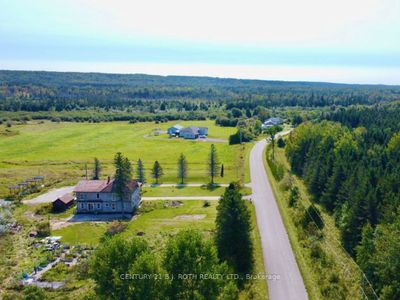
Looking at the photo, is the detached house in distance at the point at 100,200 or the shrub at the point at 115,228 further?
the detached house in distance at the point at 100,200

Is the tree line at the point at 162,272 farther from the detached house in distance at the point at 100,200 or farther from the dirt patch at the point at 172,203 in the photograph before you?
the dirt patch at the point at 172,203

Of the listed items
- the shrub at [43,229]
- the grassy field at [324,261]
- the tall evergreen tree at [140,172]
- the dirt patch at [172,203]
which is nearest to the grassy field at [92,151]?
the tall evergreen tree at [140,172]

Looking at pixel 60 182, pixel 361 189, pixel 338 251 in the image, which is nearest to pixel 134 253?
pixel 338 251

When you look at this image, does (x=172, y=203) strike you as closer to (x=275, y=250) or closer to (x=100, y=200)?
(x=100, y=200)

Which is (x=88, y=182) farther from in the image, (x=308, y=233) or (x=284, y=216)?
(x=308, y=233)

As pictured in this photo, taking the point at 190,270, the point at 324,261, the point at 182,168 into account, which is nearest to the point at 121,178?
the point at 182,168
